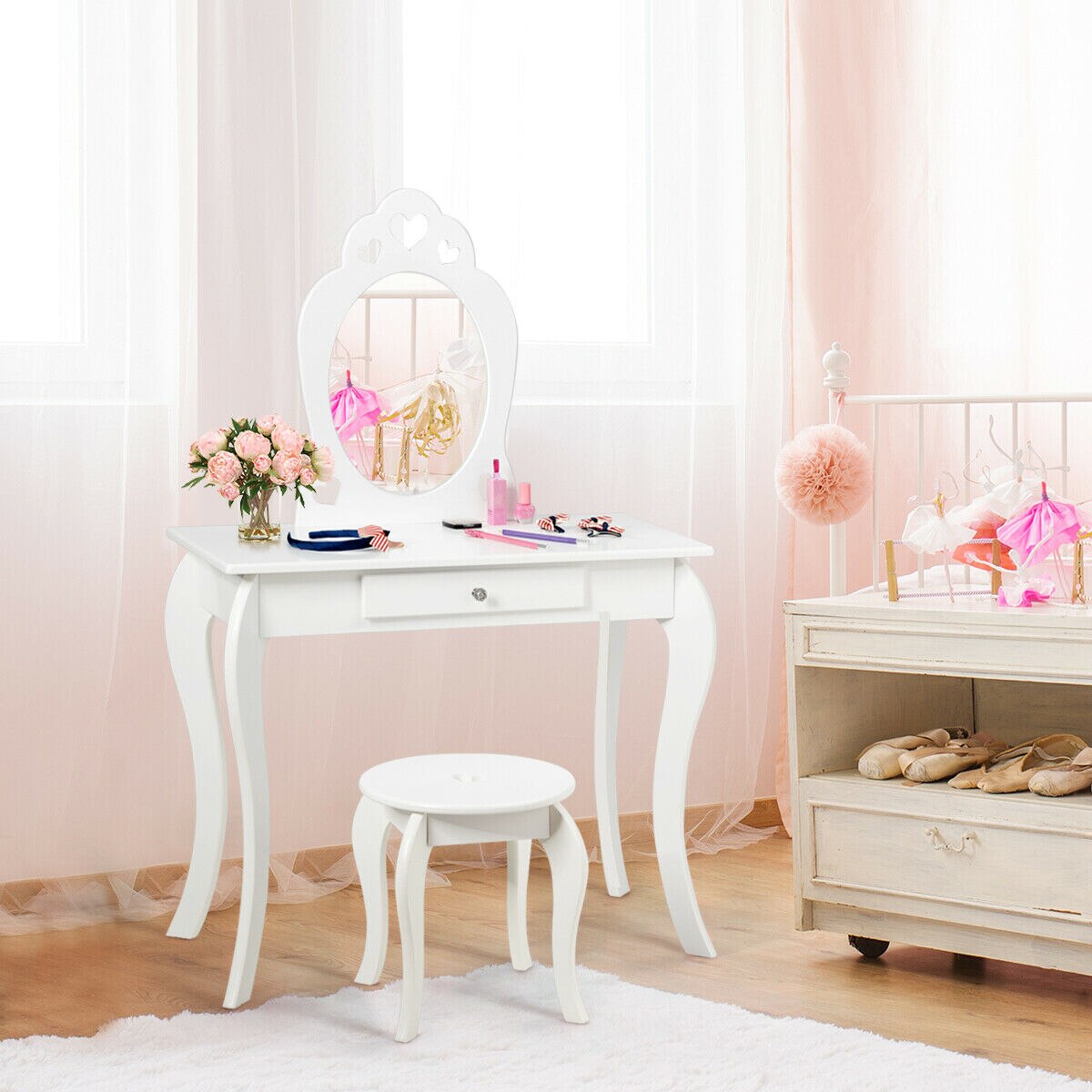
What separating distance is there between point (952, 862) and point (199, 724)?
1249 millimetres

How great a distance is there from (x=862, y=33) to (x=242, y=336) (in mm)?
1551

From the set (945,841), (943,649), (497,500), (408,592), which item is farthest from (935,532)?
(408,592)

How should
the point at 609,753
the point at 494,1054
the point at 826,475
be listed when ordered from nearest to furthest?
the point at 494,1054, the point at 826,475, the point at 609,753

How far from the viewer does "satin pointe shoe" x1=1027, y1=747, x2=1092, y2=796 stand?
2176mm

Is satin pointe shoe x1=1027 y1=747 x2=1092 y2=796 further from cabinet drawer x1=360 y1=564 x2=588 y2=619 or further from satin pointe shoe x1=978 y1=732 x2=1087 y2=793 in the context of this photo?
cabinet drawer x1=360 y1=564 x2=588 y2=619

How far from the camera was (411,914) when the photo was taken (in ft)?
6.64

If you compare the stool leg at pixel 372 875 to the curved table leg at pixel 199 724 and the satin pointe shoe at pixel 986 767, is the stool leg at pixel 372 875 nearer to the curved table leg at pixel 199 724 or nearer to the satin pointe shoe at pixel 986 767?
the curved table leg at pixel 199 724

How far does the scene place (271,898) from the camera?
→ 2.74 meters

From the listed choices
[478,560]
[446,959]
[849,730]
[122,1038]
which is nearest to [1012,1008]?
[849,730]

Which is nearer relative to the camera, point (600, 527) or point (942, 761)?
point (942, 761)

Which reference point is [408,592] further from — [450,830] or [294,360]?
[294,360]

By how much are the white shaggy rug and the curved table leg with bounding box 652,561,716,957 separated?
0.23 m

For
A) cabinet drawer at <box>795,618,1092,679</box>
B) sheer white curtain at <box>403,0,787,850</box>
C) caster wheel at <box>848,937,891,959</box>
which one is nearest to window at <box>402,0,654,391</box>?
sheer white curtain at <box>403,0,787,850</box>

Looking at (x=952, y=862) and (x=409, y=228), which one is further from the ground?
(x=409, y=228)
